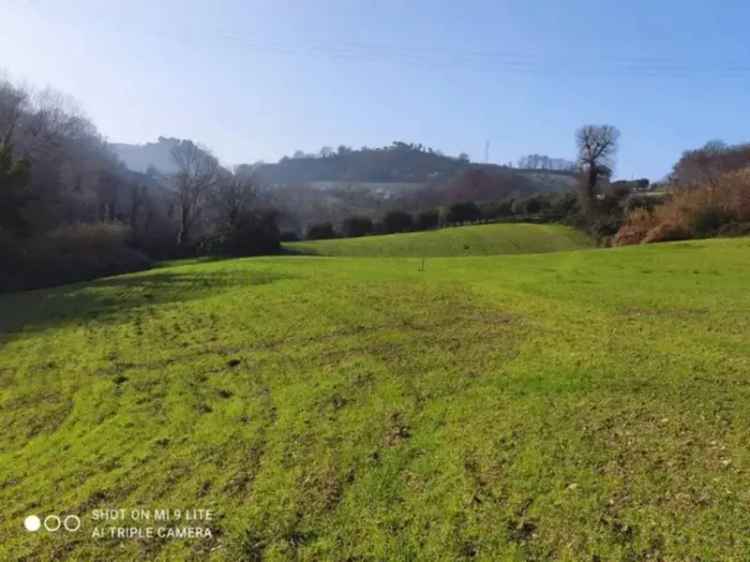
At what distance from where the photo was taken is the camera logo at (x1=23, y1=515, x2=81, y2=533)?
629 cm

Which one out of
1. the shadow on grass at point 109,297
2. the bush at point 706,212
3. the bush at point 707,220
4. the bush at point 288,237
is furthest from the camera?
the bush at point 288,237

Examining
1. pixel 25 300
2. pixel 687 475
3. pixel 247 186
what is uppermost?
pixel 247 186

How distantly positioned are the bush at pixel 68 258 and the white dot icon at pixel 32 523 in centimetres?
3016

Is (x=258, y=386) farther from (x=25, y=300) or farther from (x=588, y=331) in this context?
(x=25, y=300)

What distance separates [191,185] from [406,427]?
205 feet

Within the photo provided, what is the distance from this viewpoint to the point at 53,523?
6.43 m

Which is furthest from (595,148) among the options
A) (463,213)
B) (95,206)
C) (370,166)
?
(370,166)

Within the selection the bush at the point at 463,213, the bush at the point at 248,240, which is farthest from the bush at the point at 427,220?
the bush at the point at 248,240

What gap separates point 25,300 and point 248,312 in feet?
47.6

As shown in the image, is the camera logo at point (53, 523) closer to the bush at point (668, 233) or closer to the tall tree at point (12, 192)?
the tall tree at point (12, 192)

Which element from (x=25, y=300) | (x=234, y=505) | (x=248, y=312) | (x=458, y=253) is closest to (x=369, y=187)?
(x=458, y=253)

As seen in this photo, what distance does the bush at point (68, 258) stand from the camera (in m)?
34.2

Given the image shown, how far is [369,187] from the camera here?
12719cm

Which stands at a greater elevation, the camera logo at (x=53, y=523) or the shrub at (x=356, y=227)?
the shrub at (x=356, y=227)
